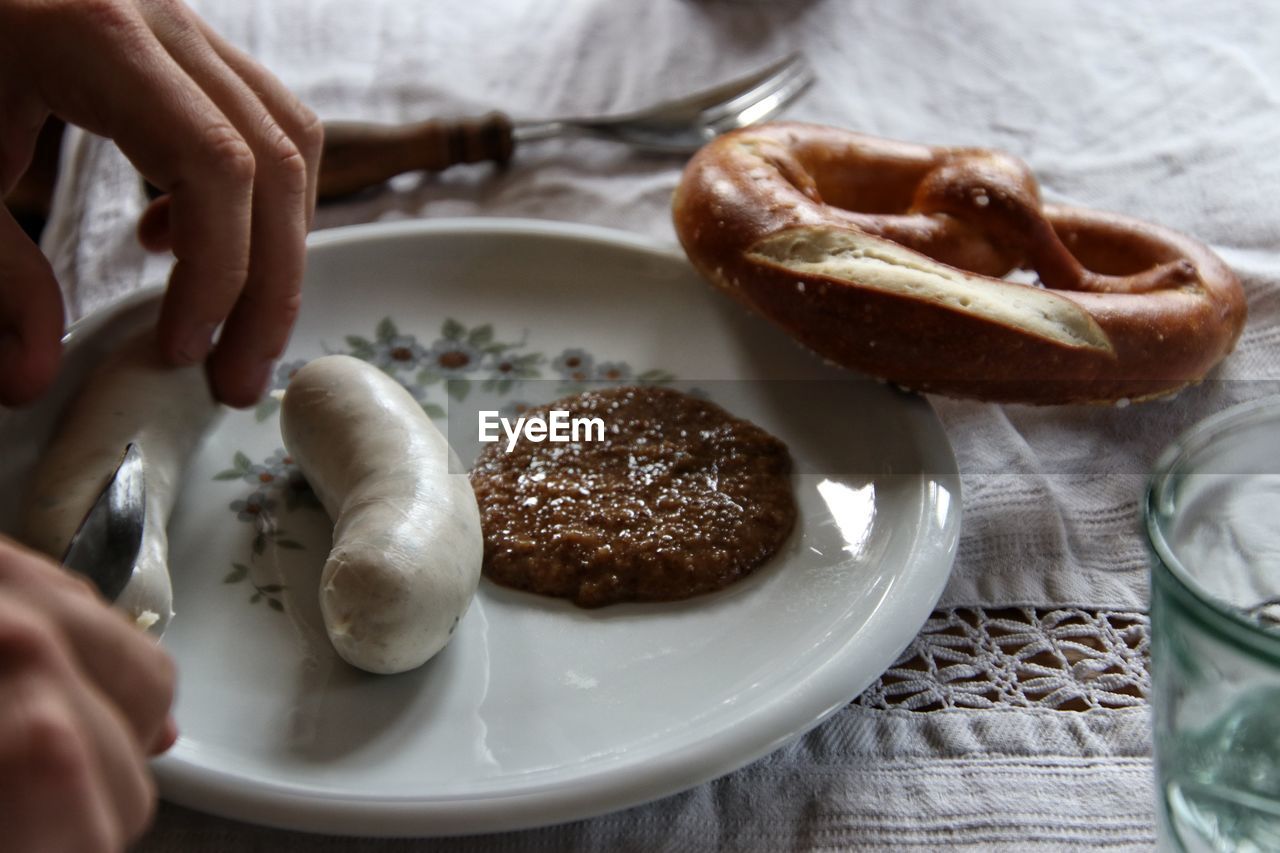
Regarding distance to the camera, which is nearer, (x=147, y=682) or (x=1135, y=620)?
(x=147, y=682)

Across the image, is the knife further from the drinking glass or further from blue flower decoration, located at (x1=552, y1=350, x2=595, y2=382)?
the drinking glass

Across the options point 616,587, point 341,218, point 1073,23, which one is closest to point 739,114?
point 341,218

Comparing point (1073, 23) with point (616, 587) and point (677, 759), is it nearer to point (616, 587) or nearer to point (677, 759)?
point (616, 587)

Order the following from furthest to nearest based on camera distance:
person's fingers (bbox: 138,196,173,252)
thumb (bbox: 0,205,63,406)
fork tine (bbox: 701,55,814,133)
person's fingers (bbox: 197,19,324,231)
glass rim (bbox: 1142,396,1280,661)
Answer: fork tine (bbox: 701,55,814,133)
person's fingers (bbox: 138,196,173,252)
person's fingers (bbox: 197,19,324,231)
thumb (bbox: 0,205,63,406)
glass rim (bbox: 1142,396,1280,661)

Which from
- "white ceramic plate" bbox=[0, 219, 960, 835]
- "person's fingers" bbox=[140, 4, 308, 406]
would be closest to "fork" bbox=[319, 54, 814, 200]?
"white ceramic plate" bbox=[0, 219, 960, 835]

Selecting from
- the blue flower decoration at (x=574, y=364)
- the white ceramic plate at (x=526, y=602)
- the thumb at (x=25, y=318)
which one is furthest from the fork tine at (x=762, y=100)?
the thumb at (x=25, y=318)

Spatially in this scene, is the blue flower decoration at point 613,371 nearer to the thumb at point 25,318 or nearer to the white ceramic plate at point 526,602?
the white ceramic plate at point 526,602

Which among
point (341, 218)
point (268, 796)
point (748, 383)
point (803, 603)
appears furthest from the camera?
point (341, 218)
